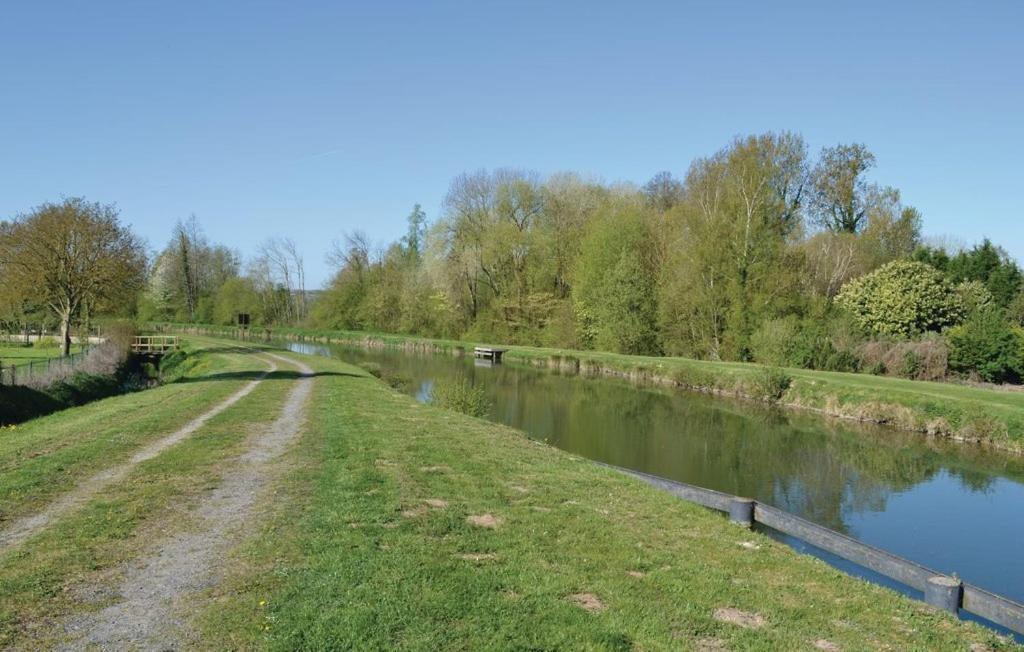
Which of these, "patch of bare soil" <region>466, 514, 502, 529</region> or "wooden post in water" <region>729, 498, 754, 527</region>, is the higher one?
"patch of bare soil" <region>466, 514, 502, 529</region>

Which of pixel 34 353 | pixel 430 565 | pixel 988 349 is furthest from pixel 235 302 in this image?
pixel 430 565

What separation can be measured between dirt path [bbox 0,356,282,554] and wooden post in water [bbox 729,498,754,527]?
27.9 feet

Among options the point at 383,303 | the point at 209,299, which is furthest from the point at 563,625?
the point at 209,299

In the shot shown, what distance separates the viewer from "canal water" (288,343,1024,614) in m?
12.7

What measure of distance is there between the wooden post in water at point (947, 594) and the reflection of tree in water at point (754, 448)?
702cm

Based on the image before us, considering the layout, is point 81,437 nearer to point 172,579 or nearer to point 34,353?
point 172,579

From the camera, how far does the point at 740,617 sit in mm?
6023

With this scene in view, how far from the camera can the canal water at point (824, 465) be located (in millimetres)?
12703

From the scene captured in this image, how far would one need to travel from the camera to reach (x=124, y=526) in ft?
24.7

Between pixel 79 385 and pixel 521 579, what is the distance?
21751 millimetres

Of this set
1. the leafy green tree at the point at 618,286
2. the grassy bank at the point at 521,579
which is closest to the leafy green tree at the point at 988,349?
the leafy green tree at the point at 618,286

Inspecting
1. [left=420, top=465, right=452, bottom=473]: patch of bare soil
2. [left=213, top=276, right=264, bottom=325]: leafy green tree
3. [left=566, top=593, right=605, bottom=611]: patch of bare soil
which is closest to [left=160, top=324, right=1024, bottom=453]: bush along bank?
[left=420, top=465, right=452, bottom=473]: patch of bare soil

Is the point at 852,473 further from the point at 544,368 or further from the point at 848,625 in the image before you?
the point at 544,368

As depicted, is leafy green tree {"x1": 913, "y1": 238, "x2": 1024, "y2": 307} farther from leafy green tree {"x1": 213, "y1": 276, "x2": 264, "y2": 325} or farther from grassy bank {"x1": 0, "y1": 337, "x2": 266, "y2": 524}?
leafy green tree {"x1": 213, "y1": 276, "x2": 264, "y2": 325}
